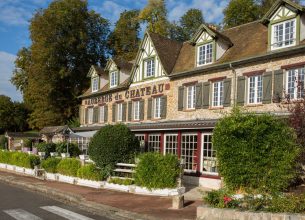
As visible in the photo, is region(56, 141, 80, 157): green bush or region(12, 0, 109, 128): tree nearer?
region(56, 141, 80, 157): green bush

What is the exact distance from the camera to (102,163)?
17438 millimetres

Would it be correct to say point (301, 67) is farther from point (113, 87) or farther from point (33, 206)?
point (113, 87)

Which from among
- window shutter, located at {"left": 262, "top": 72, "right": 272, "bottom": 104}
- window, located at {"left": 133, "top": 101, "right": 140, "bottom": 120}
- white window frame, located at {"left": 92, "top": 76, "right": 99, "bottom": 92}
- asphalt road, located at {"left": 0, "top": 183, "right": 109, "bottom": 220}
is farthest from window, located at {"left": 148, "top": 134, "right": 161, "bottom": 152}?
white window frame, located at {"left": 92, "top": 76, "right": 99, "bottom": 92}

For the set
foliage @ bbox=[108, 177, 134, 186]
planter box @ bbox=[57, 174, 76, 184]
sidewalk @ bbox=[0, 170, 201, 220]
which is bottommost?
planter box @ bbox=[57, 174, 76, 184]

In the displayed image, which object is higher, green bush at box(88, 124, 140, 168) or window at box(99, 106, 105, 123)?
window at box(99, 106, 105, 123)

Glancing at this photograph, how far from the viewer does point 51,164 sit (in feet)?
73.0

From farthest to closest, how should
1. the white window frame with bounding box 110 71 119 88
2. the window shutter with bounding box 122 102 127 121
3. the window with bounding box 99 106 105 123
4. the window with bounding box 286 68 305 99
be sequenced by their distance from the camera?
the window with bounding box 99 106 105 123 < the white window frame with bounding box 110 71 119 88 < the window shutter with bounding box 122 102 127 121 < the window with bounding box 286 68 305 99

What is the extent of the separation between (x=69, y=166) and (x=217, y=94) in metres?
8.11

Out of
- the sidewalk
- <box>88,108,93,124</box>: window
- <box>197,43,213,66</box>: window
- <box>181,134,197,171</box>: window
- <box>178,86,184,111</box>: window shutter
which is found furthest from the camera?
<box>88,108,93,124</box>: window

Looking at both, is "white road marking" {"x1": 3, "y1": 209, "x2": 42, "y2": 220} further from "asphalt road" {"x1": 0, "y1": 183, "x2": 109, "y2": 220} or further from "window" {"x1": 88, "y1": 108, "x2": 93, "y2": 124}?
"window" {"x1": 88, "y1": 108, "x2": 93, "y2": 124}

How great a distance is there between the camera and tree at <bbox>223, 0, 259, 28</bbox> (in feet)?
125

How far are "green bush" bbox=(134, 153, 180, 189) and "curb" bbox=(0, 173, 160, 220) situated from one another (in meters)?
2.49

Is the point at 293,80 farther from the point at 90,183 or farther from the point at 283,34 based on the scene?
the point at 90,183

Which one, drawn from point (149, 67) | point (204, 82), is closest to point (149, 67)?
point (149, 67)
